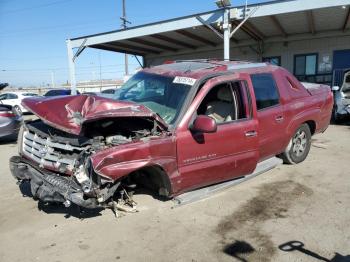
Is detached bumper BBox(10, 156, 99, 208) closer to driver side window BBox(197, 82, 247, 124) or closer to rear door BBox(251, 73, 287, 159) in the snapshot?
driver side window BBox(197, 82, 247, 124)

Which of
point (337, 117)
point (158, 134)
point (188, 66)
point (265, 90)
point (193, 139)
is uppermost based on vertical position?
point (188, 66)

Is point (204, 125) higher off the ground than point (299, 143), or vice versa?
point (204, 125)

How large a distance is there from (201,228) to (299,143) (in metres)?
3.40

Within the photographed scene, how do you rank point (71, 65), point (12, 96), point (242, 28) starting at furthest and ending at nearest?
1. point (12, 96)
2. point (71, 65)
3. point (242, 28)

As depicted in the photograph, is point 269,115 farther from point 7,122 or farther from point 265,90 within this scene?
point 7,122

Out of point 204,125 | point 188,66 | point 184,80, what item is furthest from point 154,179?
point 188,66

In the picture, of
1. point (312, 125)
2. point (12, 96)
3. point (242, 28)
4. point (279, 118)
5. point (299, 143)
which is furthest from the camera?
point (12, 96)

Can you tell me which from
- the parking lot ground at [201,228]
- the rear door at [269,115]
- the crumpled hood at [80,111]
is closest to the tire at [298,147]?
the rear door at [269,115]

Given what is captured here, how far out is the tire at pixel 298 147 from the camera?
6.60 metres

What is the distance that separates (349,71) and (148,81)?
10360 millimetres

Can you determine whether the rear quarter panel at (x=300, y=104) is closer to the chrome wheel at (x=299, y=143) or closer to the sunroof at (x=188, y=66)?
the chrome wheel at (x=299, y=143)

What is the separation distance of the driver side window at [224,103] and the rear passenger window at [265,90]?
36 cm

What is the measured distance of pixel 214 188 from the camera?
16.8ft

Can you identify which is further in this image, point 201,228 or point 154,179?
point 154,179
